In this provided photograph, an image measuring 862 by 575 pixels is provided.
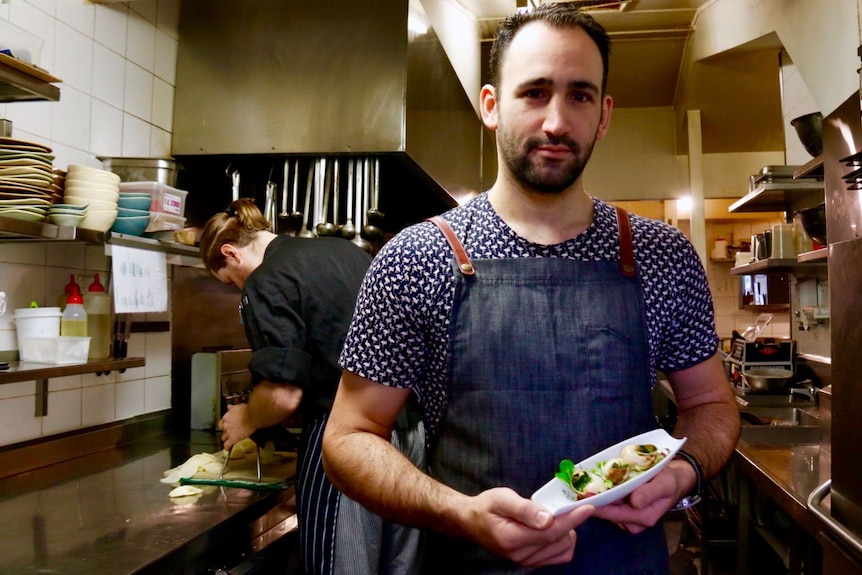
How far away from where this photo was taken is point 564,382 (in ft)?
3.84

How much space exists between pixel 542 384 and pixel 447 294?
9.3 inches

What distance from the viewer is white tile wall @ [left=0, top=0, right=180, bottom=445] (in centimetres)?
206

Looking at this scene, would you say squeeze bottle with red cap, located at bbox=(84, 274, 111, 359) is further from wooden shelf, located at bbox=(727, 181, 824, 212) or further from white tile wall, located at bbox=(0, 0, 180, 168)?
wooden shelf, located at bbox=(727, 181, 824, 212)

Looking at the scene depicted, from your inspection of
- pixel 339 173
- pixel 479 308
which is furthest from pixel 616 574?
pixel 339 173

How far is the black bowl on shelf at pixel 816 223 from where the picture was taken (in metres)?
2.91

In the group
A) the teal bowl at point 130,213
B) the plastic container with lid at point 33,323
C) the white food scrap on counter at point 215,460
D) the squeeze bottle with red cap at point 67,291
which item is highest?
the teal bowl at point 130,213

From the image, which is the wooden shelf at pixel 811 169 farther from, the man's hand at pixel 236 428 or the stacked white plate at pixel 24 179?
the stacked white plate at pixel 24 179

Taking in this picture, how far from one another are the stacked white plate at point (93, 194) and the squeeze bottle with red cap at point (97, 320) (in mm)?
307

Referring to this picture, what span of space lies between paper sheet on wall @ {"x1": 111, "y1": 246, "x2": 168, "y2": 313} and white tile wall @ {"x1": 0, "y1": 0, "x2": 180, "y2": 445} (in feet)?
0.82

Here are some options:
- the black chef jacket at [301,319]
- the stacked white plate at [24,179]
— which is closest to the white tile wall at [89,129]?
the stacked white plate at [24,179]

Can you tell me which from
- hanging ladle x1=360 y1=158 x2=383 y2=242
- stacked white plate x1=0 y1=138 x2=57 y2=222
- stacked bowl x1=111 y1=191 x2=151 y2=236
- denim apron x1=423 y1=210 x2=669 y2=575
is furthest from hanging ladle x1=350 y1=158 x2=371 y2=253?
denim apron x1=423 y1=210 x2=669 y2=575

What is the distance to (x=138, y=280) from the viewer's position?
7.39ft

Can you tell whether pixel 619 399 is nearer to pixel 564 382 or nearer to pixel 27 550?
pixel 564 382

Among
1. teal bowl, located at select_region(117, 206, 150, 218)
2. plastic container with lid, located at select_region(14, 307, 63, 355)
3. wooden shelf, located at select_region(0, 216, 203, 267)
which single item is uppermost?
teal bowl, located at select_region(117, 206, 150, 218)
